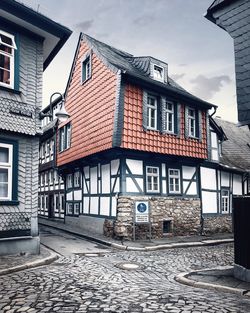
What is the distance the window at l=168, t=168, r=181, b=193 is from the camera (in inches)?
651

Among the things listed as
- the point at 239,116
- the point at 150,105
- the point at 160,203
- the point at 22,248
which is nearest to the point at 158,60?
the point at 150,105

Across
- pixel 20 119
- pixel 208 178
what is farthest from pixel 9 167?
pixel 208 178

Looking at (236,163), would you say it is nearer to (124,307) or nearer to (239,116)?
(239,116)

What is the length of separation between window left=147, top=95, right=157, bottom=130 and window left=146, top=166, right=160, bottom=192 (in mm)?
2094

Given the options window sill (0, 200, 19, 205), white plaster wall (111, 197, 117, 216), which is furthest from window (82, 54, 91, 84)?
window sill (0, 200, 19, 205)

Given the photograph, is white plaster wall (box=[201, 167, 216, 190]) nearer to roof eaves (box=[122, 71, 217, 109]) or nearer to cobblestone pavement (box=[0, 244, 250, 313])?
roof eaves (box=[122, 71, 217, 109])

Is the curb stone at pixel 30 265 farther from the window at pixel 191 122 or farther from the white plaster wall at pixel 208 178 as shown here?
the white plaster wall at pixel 208 178

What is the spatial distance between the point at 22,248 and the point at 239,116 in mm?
7321

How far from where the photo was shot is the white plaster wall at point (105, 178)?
15.7 metres

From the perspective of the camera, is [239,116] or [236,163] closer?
[239,116]

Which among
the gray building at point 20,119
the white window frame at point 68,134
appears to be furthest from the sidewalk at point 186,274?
the white window frame at point 68,134

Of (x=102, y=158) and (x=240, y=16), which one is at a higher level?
(x=240, y=16)

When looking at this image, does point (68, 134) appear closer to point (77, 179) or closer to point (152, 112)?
point (77, 179)

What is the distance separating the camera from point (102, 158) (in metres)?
16.1
